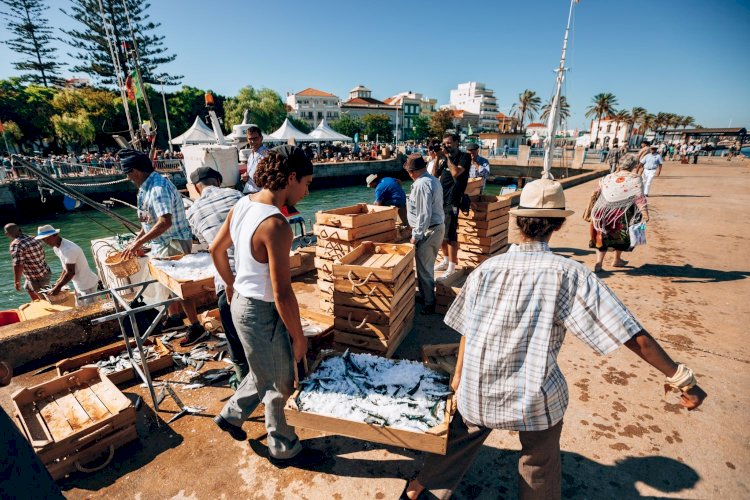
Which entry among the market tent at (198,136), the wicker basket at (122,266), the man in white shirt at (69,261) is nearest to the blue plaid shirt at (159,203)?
the wicker basket at (122,266)

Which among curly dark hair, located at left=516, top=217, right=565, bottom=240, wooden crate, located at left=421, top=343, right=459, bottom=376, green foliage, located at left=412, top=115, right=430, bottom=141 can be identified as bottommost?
wooden crate, located at left=421, top=343, right=459, bottom=376

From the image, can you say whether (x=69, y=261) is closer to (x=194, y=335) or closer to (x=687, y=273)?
(x=194, y=335)

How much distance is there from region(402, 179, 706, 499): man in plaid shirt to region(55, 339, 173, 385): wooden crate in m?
3.45

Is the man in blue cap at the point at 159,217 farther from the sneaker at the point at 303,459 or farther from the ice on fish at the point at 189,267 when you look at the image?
the sneaker at the point at 303,459

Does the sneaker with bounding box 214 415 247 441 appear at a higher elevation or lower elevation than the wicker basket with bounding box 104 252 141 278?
lower

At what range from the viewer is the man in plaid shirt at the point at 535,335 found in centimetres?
163

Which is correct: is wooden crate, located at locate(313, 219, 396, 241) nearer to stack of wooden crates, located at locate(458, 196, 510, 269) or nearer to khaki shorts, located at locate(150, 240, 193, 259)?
khaki shorts, located at locate(150, 240, 193, 259)

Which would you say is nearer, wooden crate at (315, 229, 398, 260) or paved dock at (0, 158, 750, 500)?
paved dock at (0, 158, 750, 500)

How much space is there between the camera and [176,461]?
278 cm

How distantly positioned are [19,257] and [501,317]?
891 cm

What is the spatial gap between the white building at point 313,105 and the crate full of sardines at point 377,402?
98939 millimetres

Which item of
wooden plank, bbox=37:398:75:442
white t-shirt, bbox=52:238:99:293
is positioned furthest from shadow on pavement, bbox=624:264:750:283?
white t-shirt, bbox=52:238:99:293

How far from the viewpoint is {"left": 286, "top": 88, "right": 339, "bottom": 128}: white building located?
306 ft

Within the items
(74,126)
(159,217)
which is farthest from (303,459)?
(74,126)
